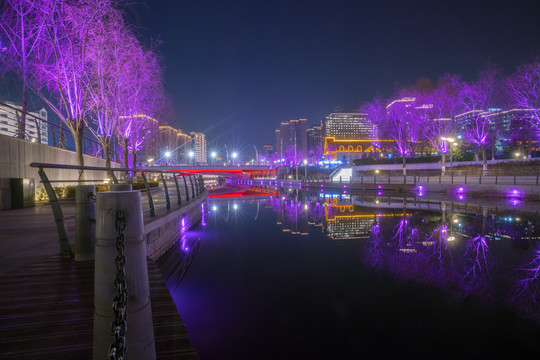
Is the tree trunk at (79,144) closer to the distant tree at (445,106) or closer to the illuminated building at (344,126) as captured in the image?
the distant tree at (445,106)

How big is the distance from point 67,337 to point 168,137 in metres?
95.4

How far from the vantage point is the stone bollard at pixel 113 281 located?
1790 mm

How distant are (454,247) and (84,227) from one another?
8582 mm

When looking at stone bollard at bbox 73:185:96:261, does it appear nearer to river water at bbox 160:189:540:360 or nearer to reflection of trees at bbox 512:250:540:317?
river water at bbox 160:189:540:360

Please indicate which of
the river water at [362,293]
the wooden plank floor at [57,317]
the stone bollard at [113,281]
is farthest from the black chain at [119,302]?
the river water at [362,293]

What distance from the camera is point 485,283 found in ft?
17.9

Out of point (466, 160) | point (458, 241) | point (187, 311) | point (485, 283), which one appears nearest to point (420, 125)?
point (466, 160)

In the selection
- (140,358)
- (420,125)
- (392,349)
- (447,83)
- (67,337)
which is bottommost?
(392,349)

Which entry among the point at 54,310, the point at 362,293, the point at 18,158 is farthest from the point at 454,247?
the point at 18,158

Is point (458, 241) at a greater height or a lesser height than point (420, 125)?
lesser

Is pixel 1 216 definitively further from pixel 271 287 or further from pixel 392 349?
pixel 392 349

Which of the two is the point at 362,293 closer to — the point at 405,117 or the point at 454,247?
the point at 454,247

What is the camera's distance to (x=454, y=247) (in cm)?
791

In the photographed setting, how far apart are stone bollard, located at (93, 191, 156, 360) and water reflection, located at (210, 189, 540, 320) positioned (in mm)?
5178
